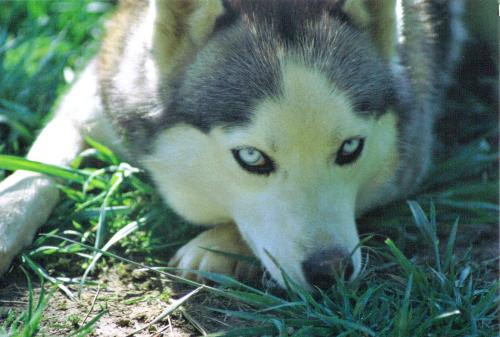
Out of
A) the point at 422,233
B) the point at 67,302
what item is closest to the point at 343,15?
the point at 422,233

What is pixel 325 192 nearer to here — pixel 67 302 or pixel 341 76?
pixel 341 76

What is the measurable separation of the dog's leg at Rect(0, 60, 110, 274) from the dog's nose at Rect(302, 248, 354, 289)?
1371 mm

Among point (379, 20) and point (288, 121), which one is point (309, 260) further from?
point (379, 20)

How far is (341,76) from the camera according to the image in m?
3.23

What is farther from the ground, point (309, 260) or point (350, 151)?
point (350, 151)

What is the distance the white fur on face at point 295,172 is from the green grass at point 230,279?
18 cm

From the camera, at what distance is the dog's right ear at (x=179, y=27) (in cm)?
340

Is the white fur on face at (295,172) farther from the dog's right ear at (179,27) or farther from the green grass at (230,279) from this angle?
the dog's right ear at (179,27)

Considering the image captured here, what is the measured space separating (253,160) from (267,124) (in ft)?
0.59

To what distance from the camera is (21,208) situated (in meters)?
3.63

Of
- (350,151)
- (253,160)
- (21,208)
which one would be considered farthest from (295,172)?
(21,208)

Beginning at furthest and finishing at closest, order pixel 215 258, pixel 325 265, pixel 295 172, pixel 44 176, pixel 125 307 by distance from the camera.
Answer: pixel 44 176 < pixel 215 258 < pixel 125 307 < pixel 295 172 < pixel 325 265

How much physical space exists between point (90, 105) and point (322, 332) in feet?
6.66

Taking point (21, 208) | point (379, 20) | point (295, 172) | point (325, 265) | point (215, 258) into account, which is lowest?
point (215, 258)
